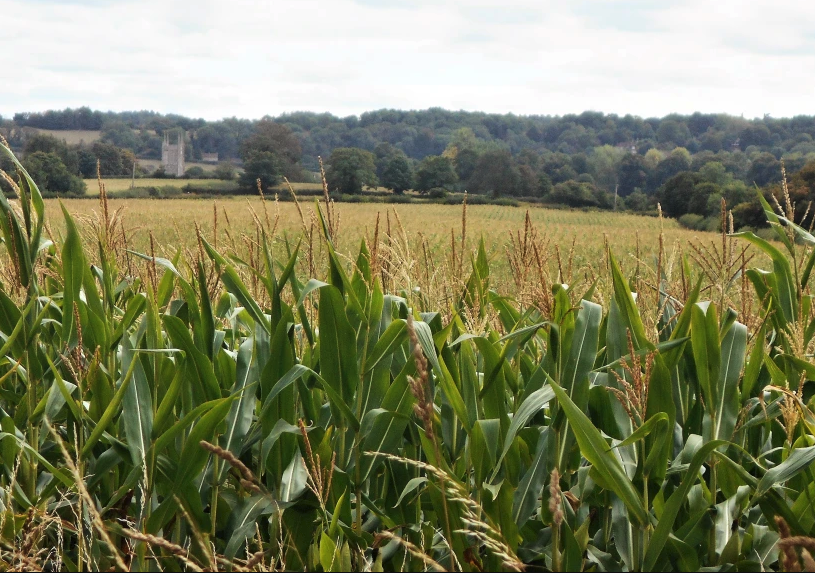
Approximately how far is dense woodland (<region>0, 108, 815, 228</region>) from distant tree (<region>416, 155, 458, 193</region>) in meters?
0.11

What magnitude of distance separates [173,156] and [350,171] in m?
27.2

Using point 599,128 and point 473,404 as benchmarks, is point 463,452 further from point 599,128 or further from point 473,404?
point 599,128

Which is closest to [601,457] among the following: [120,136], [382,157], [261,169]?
[261,169]

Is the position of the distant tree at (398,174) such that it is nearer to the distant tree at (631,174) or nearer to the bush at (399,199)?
the bush at (399,199)

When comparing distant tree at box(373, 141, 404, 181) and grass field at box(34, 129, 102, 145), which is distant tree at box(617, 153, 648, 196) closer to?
distant tree at box(373, 141, 404, 181)

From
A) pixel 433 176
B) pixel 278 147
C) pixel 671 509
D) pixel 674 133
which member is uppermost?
pixel 674 133

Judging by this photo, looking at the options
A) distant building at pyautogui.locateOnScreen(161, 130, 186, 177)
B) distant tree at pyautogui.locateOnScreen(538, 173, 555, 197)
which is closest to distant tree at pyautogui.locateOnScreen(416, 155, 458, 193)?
distant tree at pyautogui.locateOnScreen(538, 173, 555, 197)

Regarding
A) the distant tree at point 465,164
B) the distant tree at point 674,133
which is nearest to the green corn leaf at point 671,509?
the distant tree at point 465,164

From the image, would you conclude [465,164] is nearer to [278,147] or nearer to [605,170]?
[605,170]

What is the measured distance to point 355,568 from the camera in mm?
2061

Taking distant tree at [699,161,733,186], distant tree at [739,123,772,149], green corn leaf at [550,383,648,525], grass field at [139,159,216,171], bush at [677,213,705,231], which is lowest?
bush at [677,213,705,231]

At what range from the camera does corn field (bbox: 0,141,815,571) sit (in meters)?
1.93

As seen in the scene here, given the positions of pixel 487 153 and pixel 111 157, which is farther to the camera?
pixel 487 153

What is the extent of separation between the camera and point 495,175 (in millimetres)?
82250
